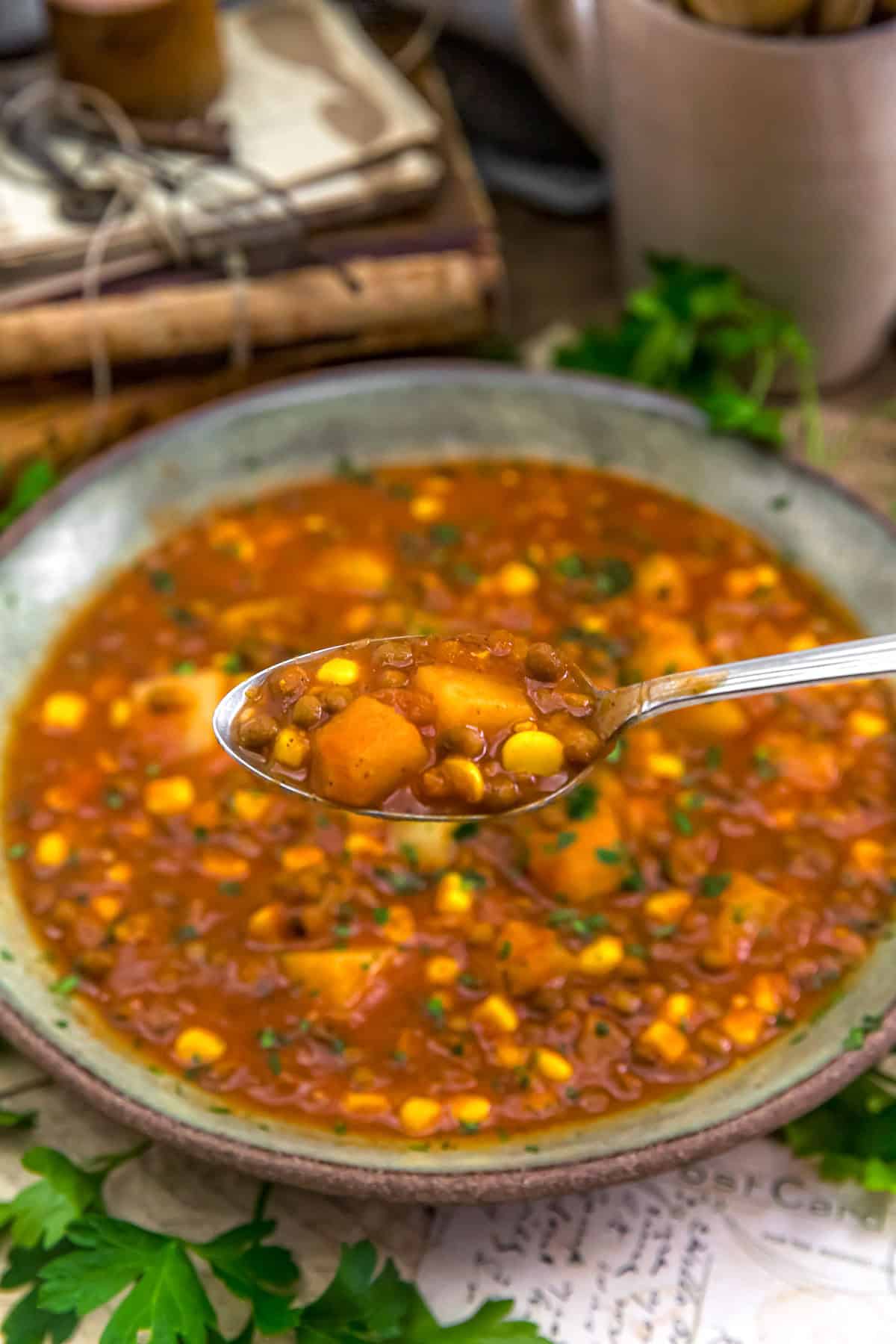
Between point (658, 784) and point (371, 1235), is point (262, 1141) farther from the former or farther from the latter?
point (658, 784)

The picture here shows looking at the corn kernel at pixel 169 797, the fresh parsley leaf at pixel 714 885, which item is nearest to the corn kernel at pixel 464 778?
the fresh parsley leaf at pixel 714 885

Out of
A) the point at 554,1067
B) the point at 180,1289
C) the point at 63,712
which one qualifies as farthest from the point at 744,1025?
the point at 63,712

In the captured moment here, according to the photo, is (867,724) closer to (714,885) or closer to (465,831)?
(714,885)

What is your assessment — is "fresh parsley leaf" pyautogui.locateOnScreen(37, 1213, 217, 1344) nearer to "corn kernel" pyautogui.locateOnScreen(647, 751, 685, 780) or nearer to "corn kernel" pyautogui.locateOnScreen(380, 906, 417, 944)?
"corn kernel" pyautogui.locateOnScreen(380, 906, 417, 944)

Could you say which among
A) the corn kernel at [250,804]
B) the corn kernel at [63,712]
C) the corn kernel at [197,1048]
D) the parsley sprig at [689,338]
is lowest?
the corn kernel at [197,1048]

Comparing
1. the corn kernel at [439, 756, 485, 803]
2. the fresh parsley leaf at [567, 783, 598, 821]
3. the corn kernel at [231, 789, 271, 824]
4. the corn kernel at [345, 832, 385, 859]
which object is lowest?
the corn kernel at [345, 832, 385, 859]

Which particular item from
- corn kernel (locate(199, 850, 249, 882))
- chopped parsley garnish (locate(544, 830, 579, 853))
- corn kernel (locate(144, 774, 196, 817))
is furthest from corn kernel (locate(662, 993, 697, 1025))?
corn kernel (locate(144, 774, 196, 817))

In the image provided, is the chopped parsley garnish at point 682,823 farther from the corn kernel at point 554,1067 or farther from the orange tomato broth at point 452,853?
the corn kernel at point 554,1067
